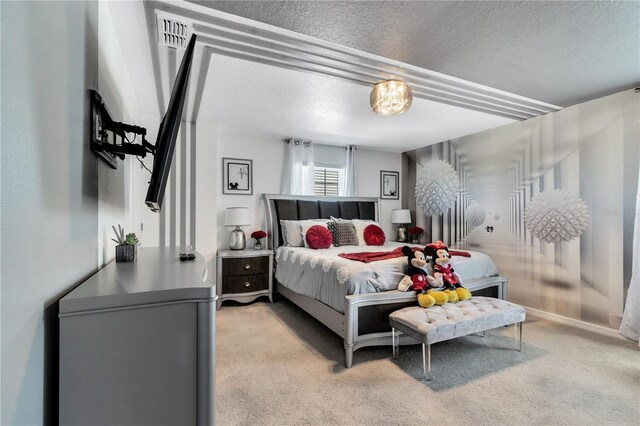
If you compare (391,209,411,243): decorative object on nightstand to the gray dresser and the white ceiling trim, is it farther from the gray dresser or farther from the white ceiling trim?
the gray dresser

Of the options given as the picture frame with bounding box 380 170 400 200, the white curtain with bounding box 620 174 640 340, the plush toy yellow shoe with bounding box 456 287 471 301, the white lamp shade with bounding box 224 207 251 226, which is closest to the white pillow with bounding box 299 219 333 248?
the white lamp shade with bounding box 224 207 251 226

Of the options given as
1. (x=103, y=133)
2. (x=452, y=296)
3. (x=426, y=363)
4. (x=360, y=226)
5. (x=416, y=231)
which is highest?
(x=103, y=133)

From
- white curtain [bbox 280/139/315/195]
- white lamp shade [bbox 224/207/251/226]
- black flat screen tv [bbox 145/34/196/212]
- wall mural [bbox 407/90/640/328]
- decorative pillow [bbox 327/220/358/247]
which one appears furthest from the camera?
white curtain [bbox 280/139/315/195]

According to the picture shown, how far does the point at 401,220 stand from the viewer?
5.37 meters

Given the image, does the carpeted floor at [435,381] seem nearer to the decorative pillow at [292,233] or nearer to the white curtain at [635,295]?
the white curtain at [635,295]

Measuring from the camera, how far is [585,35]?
2.13m

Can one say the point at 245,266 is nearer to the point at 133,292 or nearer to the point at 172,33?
the point at 172,33

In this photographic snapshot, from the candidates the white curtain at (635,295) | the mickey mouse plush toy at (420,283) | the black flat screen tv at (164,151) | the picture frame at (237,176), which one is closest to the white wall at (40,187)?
the black flat screen tv at (164,151)

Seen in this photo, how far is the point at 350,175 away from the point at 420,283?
9.60ft

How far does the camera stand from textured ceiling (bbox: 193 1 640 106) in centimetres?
183

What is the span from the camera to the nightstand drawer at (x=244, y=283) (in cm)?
396

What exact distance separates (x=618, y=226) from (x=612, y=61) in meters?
1.65

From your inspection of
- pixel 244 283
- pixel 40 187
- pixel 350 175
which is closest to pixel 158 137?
pixel 40 187

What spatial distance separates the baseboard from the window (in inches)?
128
